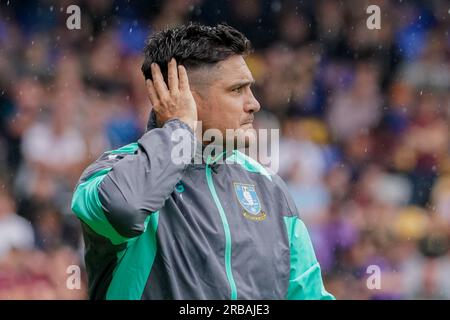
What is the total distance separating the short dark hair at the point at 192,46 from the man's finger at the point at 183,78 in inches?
2.9

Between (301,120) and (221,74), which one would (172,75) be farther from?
(301,120)

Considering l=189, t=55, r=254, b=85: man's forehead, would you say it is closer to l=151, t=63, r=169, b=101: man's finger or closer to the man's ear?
the man's ear

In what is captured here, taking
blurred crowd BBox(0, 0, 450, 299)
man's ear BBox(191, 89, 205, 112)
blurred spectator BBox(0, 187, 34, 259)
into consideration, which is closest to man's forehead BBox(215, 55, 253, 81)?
man's ear BBox(191, 89, 205, 112)

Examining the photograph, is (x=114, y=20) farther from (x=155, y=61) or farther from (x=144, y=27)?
(x=155, y=61)

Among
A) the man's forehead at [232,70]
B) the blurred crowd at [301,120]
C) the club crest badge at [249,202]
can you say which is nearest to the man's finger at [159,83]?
the man's forehead at [232,70]

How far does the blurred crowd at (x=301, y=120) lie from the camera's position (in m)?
7.71

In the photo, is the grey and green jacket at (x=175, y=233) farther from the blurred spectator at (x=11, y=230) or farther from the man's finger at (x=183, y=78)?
the blurred spectator at (x=11, y=230)

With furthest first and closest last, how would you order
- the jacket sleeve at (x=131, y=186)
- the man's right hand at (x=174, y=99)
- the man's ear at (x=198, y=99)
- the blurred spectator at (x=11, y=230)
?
the blurred spectator at (x=11, y=230) < the man's ear at (x=198, y=99) < the man's right hand at (x=174, y=99) < the jacket sleeve at (x=131, y=186)

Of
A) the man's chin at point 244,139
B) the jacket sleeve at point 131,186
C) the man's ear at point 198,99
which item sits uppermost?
the man's ear at point 198,99

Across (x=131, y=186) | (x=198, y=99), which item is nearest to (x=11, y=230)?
(x=198, y=99)

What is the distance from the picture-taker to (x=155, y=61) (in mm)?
3107

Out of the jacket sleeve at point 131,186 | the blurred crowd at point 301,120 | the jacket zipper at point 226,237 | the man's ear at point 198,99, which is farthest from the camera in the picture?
the blurred crowd at point 301,120

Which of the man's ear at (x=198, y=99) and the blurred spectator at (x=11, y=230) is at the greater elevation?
the man's ear at (x=198, y=99)

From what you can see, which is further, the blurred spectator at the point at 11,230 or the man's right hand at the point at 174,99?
the blurred spectator at the point at 11,230
